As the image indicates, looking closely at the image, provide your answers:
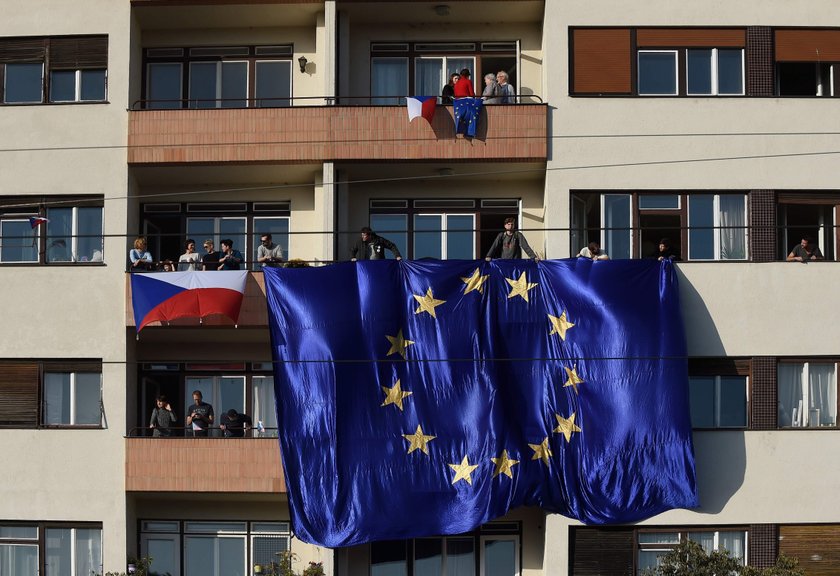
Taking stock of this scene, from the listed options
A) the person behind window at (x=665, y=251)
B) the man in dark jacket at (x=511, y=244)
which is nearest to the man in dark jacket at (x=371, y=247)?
the man in dark jacket at (x=511, y=244)

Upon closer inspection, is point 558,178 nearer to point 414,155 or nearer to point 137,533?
point 414,155

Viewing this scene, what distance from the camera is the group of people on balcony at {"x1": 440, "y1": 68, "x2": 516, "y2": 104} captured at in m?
33.2

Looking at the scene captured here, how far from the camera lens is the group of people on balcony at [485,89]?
1305 inches

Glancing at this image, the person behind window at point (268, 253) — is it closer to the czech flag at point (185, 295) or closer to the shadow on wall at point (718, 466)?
the czech flag at point (185, 295)

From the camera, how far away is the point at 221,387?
34188 mm

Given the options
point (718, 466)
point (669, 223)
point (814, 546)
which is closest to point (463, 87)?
point (669, 223)

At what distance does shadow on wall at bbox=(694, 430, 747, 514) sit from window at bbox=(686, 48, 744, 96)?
Result: 7298mm

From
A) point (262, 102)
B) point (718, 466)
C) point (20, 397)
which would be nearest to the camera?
point (718, 466)

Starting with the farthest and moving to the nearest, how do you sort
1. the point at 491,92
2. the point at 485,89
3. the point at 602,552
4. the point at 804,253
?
1. the point at 485,89
2. the point at 491,92
3. the point at 804,253
4. the point at 602,552

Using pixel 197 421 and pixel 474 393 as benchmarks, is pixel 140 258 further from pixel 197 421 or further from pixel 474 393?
pixel 474 393

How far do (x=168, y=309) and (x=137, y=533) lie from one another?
505cm

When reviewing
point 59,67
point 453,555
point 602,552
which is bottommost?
point 453,555

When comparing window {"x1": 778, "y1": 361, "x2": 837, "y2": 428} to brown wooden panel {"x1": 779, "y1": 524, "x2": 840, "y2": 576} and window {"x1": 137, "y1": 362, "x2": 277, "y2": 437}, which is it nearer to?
brown wooden panel {"x1": 779, "y1": 524, "x2": 840, "y2": 576}

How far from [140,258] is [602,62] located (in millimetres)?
10616
